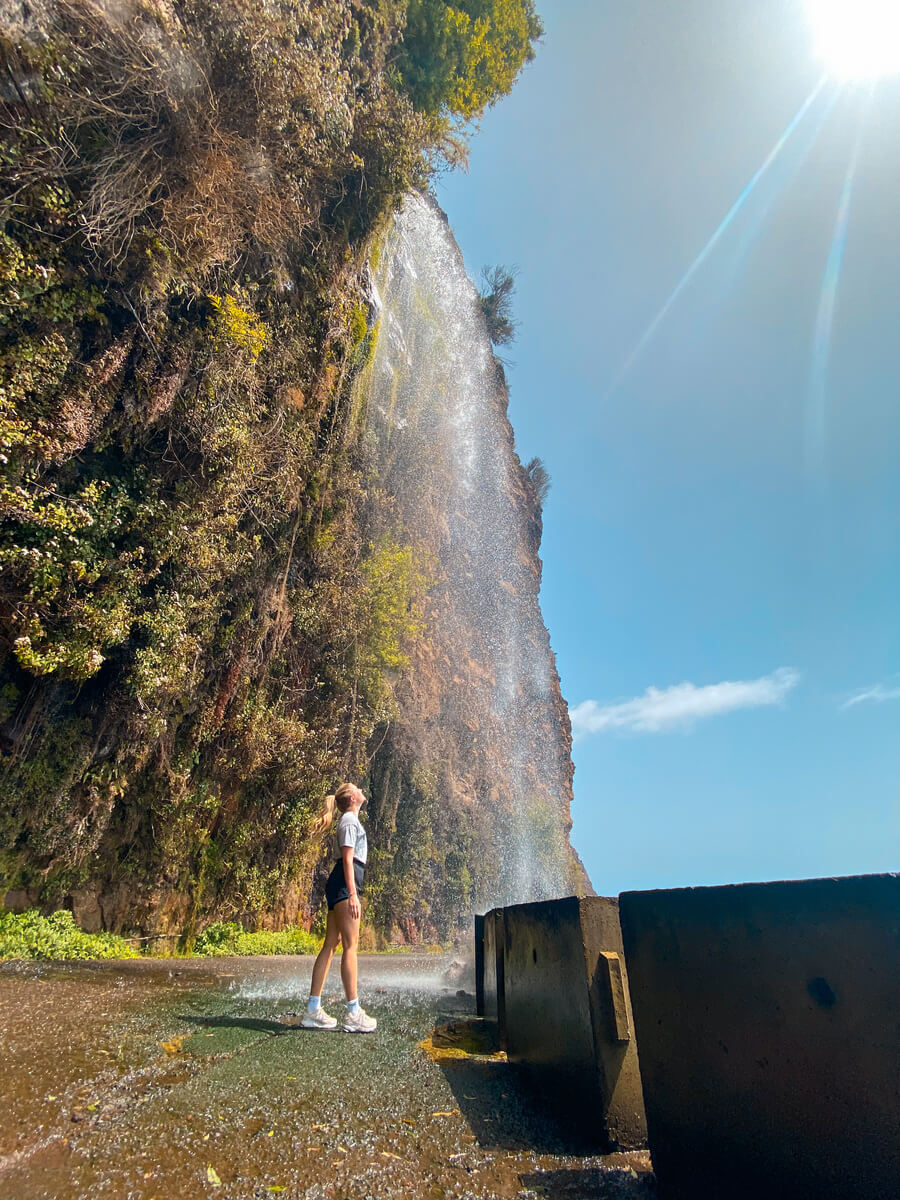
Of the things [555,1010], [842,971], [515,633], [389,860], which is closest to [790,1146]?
[842,971]

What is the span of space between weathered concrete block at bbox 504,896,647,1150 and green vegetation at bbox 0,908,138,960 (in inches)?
233

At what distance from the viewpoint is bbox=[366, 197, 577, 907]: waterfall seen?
19825mm

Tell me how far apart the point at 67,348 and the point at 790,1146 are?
6849 mm

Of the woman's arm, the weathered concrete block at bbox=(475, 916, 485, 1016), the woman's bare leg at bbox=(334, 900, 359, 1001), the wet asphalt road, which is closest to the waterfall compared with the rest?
the weathered concrete block at bbox=(475, 916, 485, 1016)

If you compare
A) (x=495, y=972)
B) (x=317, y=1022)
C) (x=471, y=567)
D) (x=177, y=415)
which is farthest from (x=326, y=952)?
(x=471, y=567)

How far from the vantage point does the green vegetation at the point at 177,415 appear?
515 centimetres

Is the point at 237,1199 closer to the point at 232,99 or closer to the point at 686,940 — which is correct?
the point at 686,940

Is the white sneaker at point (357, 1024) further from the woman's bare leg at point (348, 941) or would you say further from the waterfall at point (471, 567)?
the waterfall at point (471, 567)

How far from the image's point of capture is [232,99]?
251 inches

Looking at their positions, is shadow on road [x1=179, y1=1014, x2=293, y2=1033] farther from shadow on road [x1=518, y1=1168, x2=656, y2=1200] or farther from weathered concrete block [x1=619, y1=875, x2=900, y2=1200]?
weathered concrete block [x1=619, y1=875, x2=900, y2=1200]

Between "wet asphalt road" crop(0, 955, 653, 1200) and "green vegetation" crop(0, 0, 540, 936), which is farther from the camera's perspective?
"green vegetation" crop(0, 0, 540, 936)

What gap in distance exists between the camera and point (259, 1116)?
2219 millimetres

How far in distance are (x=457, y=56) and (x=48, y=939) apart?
1821 cm

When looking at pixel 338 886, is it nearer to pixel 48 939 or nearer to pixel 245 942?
pixel 48 939
